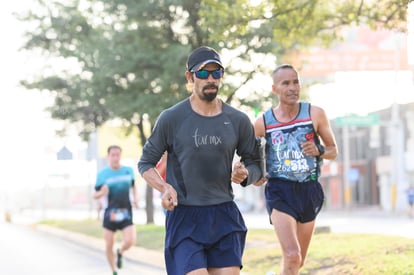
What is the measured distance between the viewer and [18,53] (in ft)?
108

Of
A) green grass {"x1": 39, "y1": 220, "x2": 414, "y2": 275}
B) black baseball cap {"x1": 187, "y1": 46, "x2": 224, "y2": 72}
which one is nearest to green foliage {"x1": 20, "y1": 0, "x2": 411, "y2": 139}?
green grass {"x1": 39, "y1": 220, "x2": 414, "y2": 275}

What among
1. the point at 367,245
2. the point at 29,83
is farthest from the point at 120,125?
the point at 367,245

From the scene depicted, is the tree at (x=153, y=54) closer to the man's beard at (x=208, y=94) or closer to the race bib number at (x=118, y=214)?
the race bib number at (x=118, y=214)

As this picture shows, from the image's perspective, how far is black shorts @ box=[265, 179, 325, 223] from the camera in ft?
25.6

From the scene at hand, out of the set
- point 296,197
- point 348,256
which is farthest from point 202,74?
point 348,256

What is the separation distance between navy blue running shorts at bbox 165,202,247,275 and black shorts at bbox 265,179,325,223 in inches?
80.5

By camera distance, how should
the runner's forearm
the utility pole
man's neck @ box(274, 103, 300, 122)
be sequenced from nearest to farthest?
the runner's forearm, man's neck @ box(274, 103, 300, 122), the utility pole

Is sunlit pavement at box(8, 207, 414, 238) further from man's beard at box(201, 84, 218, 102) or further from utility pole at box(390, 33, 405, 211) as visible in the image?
man's beard at box(201, 84, 218, 102)

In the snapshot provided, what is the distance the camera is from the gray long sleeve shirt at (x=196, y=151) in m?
5.70

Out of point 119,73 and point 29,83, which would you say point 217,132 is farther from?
point 29,83

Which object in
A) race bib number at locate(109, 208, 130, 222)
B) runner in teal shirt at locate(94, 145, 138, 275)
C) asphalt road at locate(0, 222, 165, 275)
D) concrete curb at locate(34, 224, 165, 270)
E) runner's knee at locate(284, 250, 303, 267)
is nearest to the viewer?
runner's knee at locate(284, 250, 303, 267)

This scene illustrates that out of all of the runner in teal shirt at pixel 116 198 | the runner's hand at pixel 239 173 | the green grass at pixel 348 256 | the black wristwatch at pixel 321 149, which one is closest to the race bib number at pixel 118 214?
the runner in teal shirt at pixel 116 198

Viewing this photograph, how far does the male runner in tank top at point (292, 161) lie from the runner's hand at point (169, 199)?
2290 millimetres

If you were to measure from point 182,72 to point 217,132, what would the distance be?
1654 centimetres
